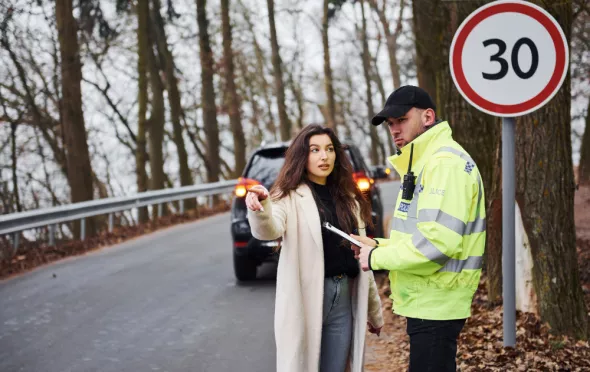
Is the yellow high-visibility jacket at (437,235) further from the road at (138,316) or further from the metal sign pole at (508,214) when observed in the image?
the road at (138,316)

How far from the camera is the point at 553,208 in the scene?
5762 millimetres

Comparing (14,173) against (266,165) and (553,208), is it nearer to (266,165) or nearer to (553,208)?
(266,165)

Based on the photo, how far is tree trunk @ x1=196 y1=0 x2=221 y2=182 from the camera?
24391mm

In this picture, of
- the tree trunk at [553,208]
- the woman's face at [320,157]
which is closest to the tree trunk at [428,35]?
the tree trunk at [553,208]

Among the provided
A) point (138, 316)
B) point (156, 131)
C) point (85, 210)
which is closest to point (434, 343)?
point (138, 316)

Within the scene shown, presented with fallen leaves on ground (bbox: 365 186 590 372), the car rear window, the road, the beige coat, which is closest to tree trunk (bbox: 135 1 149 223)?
the road

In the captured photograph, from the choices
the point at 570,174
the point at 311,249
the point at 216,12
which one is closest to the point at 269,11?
the point at 216,12

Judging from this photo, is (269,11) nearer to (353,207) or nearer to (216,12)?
(216,12)

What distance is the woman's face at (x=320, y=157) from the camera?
405 cm

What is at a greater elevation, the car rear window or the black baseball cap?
the black baseball cap

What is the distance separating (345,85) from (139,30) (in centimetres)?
3375

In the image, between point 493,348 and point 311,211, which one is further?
point 493,348

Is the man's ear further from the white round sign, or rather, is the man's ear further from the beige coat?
the white round sign

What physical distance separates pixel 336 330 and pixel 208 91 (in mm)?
21778
